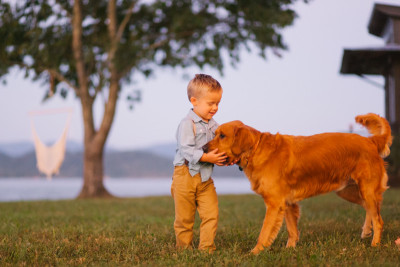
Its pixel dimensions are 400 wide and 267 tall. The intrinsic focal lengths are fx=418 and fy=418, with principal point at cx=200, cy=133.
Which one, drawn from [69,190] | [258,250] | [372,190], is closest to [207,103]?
[258,250]

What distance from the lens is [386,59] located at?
1797cm

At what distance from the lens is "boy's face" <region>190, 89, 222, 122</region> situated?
4.19 metres

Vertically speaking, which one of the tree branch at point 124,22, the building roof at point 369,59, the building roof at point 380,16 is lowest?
the tree branch at point 124,22

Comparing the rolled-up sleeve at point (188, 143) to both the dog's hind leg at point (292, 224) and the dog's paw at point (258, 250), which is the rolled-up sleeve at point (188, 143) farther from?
the dog's hind leg at point (292, 224)

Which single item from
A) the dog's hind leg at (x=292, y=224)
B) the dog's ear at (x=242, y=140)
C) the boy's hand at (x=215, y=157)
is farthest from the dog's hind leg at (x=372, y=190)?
the boy's hand at (x=215, y=157)

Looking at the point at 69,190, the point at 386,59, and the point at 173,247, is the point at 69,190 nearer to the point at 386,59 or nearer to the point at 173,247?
the point at 386,59

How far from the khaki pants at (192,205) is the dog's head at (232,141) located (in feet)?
1.36

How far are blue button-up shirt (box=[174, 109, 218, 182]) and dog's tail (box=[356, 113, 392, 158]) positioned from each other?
1777mm

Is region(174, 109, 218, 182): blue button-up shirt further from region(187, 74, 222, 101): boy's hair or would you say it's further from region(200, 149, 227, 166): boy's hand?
region(187, 74, 222, 101): boy's hair

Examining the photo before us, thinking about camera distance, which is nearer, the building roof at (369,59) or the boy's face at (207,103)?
the boy's face at (207,103)

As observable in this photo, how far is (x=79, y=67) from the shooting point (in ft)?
53.5

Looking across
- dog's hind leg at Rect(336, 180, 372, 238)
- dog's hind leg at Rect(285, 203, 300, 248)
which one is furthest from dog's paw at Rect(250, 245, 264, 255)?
dog's hind leg at Rect(336, 180, 372, 238)

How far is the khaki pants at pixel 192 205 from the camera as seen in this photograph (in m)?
4.16

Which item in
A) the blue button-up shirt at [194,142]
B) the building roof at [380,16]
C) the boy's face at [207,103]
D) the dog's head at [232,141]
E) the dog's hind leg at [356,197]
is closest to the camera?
the dog's head at [232,141]
